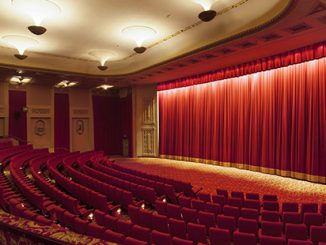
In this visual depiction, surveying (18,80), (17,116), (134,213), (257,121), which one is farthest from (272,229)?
(17,116)

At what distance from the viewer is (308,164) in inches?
191

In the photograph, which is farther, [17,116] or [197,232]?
[17,116]

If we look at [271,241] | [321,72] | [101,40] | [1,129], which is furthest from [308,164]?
[1,129]

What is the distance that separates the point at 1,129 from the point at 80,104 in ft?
8.12

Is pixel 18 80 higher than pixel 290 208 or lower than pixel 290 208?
higher

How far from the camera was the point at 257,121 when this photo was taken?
588 cm

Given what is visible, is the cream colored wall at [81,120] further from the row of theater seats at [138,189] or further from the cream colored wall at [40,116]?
the row of theater seats at [138,189]

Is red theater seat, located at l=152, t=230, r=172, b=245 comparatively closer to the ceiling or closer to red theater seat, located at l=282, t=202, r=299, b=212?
red theater seat, located at l=282, t=202, r=299, b=212

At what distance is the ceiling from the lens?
380 cm

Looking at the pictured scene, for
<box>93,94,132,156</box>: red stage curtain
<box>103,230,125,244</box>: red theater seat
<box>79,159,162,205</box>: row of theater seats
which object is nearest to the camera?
<box>103,230,125,244</box>: red theater seat

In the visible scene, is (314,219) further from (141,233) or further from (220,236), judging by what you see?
(141,233)

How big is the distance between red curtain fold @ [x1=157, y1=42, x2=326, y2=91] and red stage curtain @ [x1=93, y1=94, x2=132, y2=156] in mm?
2702

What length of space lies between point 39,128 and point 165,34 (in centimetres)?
531

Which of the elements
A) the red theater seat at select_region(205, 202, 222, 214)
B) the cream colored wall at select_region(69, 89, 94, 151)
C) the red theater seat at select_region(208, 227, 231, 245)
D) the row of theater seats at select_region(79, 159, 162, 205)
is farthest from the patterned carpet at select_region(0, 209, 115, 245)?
the cream colored wall at select_region(69, 89, 94, 151)
